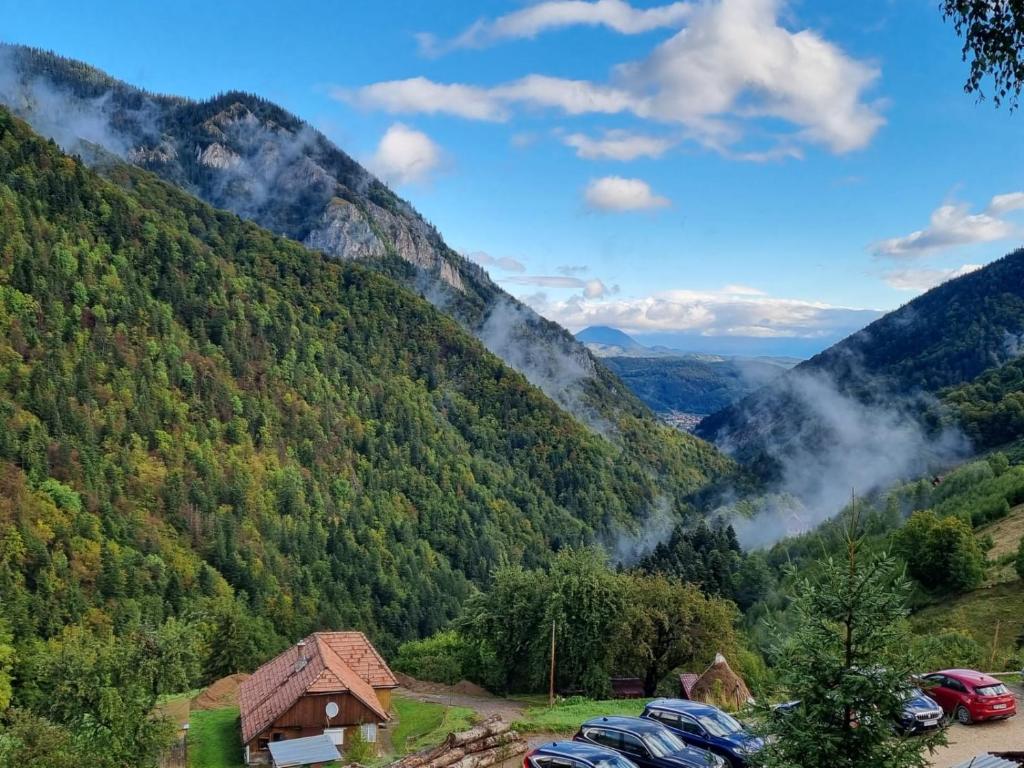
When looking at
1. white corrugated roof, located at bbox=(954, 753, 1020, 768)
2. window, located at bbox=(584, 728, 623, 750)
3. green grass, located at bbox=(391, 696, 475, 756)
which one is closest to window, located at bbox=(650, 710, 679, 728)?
window, located at bbox=(584, 728, 623, 750)

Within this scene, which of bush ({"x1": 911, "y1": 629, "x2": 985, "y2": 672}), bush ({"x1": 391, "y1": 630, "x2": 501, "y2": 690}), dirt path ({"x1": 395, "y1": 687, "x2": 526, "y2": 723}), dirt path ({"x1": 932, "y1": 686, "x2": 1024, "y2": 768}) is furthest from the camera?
bush ({"x1": 391, "y1": 630, "x2": 501, "y2": 690})

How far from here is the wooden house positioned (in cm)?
3547

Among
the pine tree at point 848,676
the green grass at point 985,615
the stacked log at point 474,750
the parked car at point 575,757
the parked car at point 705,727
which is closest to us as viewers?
the pine tree at point 848,676

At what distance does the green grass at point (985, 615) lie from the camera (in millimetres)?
43969

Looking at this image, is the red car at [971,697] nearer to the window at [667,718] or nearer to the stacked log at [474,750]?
the window at [667,718]

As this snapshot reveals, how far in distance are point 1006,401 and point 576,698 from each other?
118m

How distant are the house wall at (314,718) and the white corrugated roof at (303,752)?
380 centimetres

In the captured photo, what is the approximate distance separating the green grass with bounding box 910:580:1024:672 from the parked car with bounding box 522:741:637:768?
32.9m

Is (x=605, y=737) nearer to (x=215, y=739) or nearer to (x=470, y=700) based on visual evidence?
(x=215, y=739)

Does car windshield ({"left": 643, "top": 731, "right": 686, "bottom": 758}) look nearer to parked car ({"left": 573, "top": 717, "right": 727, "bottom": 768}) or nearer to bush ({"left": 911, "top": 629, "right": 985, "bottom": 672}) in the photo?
parked car ({"left": 573, "top": 717, "right": 727, "bottom": 768})

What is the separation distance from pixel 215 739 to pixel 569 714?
66.2 feet

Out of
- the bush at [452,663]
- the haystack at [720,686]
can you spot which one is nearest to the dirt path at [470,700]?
the bush at [452,663]

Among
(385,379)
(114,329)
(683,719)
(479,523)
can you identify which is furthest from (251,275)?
(683,719)

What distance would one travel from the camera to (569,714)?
100ft
